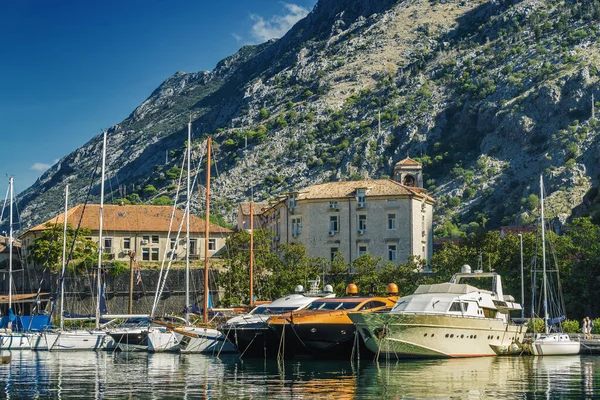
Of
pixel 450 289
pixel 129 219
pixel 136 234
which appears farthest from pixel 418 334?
pixel 129 219

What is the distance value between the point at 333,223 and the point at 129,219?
78.4 ft

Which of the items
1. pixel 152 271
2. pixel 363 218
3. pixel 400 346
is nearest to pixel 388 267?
pixel 363 218

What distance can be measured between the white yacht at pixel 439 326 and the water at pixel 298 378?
879 mm

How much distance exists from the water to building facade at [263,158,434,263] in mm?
40618

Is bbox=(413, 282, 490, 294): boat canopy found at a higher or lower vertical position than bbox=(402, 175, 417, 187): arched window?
lower

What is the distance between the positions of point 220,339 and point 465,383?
2203 cm

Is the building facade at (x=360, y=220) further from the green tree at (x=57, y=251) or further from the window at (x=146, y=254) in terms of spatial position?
the green tree at (x=57, y=251)

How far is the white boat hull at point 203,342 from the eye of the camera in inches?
2018

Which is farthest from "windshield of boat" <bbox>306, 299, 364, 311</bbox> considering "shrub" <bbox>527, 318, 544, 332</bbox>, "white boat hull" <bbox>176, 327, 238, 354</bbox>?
"shrub" <bbox>527, 318, 544, 332</bbox>

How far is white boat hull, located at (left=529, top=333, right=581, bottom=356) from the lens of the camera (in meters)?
48.6

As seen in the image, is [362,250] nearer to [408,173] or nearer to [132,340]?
[408,173]

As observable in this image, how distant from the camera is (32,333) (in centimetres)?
5794

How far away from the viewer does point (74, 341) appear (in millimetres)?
56906

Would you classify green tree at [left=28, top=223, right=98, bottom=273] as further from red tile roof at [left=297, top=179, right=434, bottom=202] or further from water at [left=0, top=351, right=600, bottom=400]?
water at [left=0, top=351, right=600, bottom=400]
